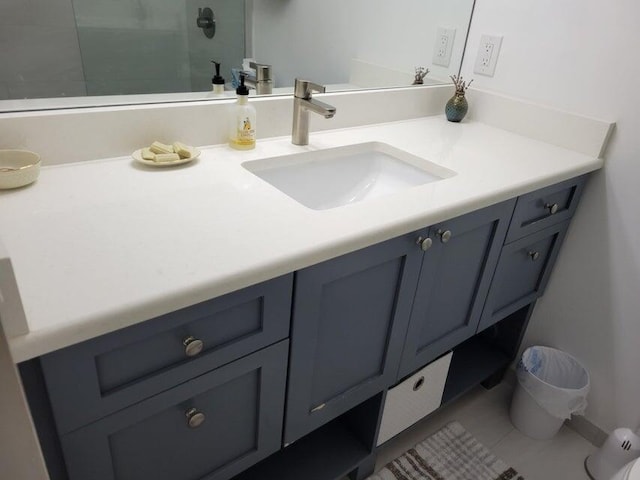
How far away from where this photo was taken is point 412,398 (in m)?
1.39

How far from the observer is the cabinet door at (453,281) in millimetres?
1141

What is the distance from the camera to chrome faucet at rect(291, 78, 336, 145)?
4.03 ft

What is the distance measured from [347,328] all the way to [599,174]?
0.99 meters

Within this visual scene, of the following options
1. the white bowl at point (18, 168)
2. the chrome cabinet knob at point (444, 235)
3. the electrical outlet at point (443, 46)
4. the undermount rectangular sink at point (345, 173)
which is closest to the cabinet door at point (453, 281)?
the chrome cabinet knob at point (444, 235)

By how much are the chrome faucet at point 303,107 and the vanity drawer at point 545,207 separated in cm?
59

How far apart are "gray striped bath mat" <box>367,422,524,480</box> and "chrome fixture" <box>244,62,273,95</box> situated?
119 centimetres

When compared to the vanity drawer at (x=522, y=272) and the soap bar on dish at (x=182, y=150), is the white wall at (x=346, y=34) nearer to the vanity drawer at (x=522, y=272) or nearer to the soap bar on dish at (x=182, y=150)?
the soap bar on dish at (x=182, y=150)

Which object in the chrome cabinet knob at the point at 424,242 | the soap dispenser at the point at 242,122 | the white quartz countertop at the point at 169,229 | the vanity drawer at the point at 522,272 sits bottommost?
the vanity drawer at the point at 522,272

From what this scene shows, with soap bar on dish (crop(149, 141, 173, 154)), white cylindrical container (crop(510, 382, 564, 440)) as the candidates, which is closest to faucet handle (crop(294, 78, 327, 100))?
soap bar on dish (crop(149, 141, 173, 154))

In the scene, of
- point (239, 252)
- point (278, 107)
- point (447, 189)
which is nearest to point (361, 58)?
point (278, 107)

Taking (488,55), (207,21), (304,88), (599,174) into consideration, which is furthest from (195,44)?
(599,174)

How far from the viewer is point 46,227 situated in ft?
2.67

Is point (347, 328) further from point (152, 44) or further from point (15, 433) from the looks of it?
point (152, 44)

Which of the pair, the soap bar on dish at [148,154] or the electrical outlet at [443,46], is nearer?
the soap bar on dish at [148,154]
